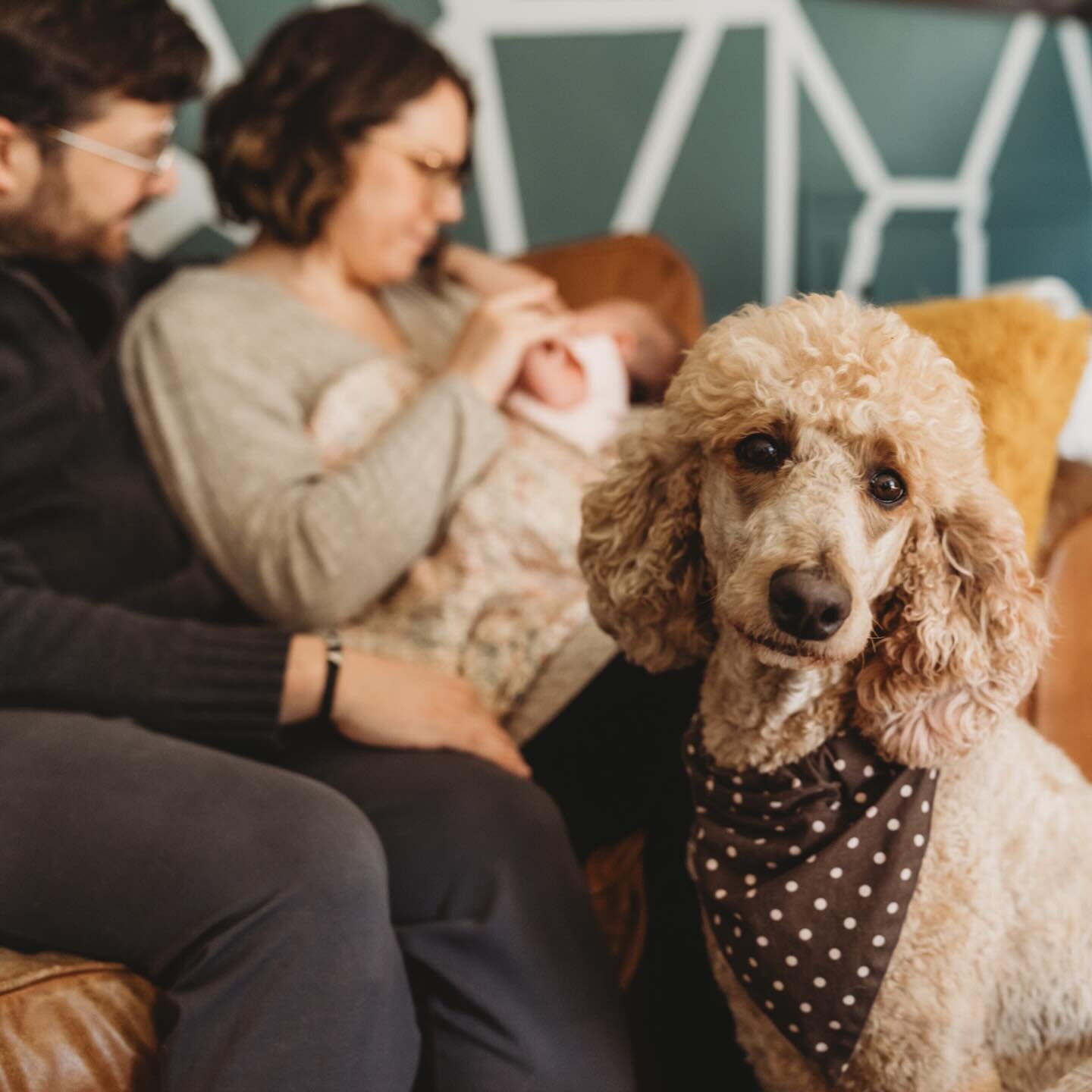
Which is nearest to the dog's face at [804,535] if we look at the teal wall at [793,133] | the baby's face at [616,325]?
the baby's face at [616,325]

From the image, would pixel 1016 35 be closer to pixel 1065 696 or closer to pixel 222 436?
pixel 1065 696

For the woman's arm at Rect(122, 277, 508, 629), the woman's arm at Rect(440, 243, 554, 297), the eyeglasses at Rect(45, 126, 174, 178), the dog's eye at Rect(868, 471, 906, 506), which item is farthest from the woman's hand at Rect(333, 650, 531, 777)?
the woman's arm at Rect(440, 243, 554, 297)

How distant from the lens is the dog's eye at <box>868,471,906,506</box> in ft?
2.29

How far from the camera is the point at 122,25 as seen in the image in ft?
3.39

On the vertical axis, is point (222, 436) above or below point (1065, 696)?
above

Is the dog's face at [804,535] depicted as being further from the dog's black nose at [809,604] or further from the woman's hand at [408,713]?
the woman's hand at [408,713]

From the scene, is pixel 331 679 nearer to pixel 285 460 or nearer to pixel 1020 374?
pixel 285 460

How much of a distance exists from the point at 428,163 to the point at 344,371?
31 centimetres

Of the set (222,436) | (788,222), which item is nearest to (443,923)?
(222,436)

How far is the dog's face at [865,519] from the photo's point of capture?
0.67 metres

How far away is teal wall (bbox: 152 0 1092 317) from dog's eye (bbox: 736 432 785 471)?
147 cm

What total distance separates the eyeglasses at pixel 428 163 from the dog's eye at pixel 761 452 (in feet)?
2.53

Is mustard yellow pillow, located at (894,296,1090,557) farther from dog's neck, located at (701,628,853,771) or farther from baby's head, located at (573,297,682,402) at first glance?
baby's head, located at (573,297,682,402)

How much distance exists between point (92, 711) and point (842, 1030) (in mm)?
731
